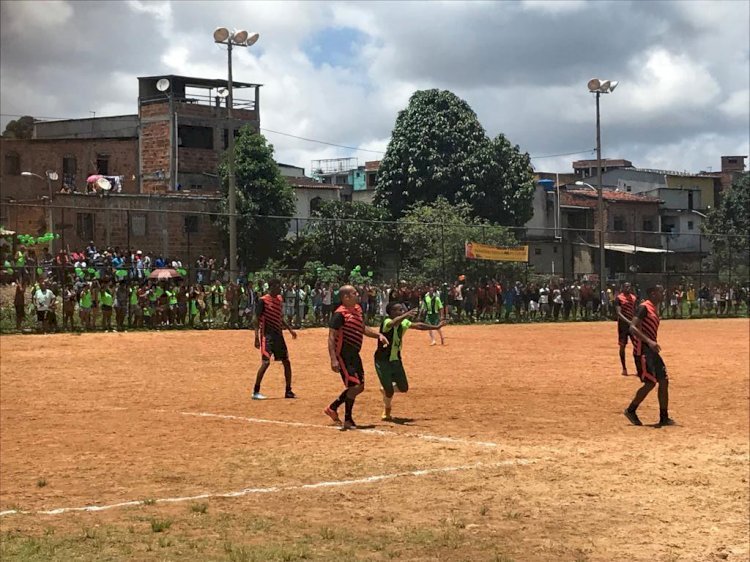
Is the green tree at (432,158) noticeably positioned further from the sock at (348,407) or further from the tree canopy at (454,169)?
the sock at (348,407)

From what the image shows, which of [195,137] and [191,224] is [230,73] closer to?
[191,224]

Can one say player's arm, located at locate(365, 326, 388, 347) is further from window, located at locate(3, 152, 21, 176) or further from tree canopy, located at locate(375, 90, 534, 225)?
window, located at locate(3, 152, 21, 176)

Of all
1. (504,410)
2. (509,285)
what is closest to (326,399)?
(504,410)

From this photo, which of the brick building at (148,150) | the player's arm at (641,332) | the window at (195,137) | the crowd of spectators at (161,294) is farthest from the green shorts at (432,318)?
the window at (195,137)

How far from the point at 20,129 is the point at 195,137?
73.6ft

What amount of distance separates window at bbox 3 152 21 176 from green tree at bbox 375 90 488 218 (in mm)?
21062

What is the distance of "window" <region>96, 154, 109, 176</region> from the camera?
201ft

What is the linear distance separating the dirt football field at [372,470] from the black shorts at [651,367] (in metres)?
0.73

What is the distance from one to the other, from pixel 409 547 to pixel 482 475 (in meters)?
2.93

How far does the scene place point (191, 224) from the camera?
37906mm

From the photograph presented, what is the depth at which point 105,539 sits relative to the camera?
25.8ft

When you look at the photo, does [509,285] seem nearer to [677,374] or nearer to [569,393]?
[677,374]

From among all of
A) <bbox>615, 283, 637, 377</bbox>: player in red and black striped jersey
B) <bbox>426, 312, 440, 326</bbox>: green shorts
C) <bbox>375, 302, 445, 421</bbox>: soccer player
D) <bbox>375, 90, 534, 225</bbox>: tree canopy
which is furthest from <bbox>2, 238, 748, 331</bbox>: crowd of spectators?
<bbox>375, 90, 534, 225</bbox>: tree canopy

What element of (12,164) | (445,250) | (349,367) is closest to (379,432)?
(349,367)
